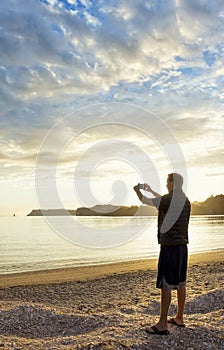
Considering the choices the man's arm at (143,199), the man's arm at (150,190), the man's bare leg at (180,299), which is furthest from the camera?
the man's bare leg at (180,299)

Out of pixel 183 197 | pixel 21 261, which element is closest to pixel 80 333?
pixel 183 197

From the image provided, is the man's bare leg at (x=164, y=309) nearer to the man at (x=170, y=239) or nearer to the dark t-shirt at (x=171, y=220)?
the man at (x=170, y=239)

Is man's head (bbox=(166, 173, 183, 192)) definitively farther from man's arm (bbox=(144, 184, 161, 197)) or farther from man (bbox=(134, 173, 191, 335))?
man's arm (bbox=(144, 184, 161, 197))

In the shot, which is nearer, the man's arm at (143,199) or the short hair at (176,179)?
the man's arm at (143,199)

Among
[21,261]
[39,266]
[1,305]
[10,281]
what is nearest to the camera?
[1,305]

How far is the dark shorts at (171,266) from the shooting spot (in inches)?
250

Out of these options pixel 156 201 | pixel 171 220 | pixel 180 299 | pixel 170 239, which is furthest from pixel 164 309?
pixel 156 201

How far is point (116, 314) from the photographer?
785 cm

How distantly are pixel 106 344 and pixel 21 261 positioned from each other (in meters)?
20.6

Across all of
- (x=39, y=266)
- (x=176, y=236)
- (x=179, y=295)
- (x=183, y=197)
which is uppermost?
(x=183, y=197)

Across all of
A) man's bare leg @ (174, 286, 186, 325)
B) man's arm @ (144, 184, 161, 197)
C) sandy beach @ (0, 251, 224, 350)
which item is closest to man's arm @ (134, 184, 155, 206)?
man's arm @ (144, 184, 161, 197)

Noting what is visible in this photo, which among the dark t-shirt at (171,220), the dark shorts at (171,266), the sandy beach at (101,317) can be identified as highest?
the dark t-shirt at (171,220)

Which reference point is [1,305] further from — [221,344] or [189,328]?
[221,344]

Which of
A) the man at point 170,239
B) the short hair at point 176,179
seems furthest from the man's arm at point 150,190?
the short hair at point 176,179
